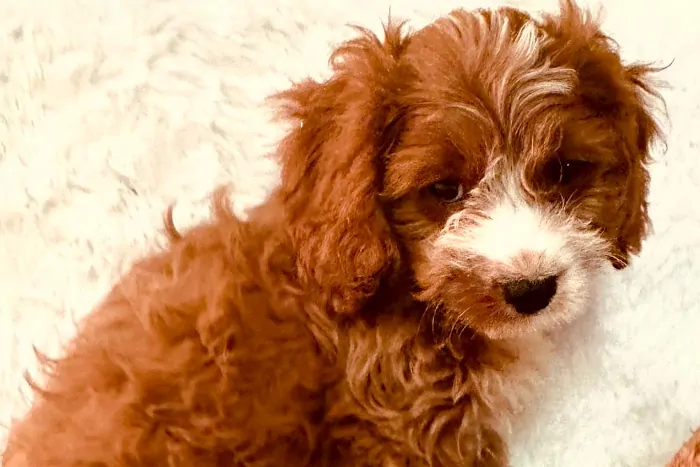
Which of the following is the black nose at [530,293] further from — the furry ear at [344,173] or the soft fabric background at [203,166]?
the soft fabric background at [203,166]

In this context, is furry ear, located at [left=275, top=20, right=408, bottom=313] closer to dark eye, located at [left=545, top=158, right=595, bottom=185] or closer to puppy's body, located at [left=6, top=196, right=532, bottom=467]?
puppy's body, located at [left=6, top=196, right=532, bottom=467]

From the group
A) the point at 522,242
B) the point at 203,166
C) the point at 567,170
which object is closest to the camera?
the point at 522,242

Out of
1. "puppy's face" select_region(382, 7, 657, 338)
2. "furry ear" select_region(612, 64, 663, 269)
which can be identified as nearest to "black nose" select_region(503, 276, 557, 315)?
"puppy's face" select_region(382, 7, 657, 338)

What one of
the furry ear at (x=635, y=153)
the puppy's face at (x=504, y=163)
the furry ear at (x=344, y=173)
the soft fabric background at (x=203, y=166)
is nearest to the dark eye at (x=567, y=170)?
the puppy's face at (x=504, y=163)

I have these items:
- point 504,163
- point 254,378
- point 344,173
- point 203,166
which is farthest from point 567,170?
point 203,166

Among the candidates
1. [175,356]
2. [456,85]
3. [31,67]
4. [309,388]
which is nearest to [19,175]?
[31,67]

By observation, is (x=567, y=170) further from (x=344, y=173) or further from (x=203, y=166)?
(x=203, y=166)
